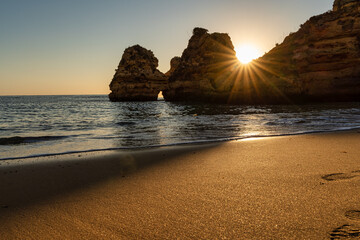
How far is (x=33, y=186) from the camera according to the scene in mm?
3539

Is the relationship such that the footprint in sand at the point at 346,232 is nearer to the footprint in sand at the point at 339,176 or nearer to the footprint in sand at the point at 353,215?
the footprint in sand at the point at 353,215

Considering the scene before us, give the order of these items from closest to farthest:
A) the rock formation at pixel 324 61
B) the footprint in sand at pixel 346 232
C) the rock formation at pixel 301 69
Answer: the footprint in sand at pixel 346 232
the rock formation at pixel 324 61
the rock formation at pixel 301 69

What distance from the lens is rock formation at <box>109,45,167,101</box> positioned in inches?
2881

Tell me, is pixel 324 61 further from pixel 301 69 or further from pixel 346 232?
pixel 346 232

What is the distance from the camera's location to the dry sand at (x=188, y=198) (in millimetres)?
2057

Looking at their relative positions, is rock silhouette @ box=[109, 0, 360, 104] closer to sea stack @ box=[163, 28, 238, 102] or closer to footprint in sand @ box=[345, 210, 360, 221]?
sea stack @ box=[163, 28, 238, 102]

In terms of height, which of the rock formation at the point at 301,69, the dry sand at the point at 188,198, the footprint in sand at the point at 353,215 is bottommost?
the dry sand at the point at 188,198

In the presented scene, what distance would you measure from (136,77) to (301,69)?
5034 centimetres

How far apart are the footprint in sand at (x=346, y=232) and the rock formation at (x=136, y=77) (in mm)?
73675

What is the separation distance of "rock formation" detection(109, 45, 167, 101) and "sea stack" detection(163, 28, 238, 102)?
20.4 meters

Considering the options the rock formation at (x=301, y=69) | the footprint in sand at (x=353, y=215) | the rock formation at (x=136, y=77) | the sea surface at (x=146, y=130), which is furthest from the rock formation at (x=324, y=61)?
the rock formation at (x=136, y=77)

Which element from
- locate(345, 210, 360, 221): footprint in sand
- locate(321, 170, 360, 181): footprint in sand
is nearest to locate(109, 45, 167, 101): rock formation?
locate(321, 170, 360, 181): footprint in sand

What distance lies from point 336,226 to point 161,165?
119 inches

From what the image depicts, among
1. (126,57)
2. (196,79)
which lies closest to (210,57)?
(196,79)
